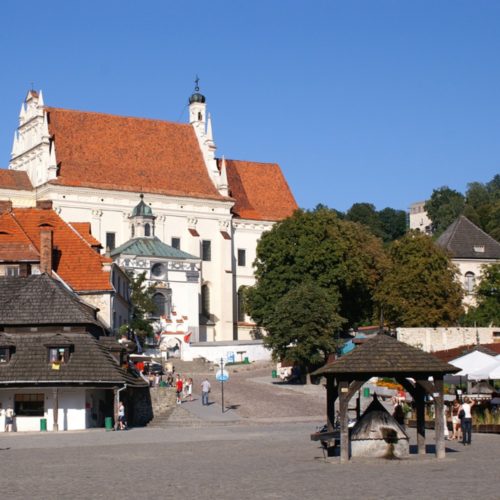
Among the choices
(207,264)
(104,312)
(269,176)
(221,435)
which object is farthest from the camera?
(269,176)

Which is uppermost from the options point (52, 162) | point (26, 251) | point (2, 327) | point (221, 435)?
point (52, 162)

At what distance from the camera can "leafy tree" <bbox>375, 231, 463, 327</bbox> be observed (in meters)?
89.8

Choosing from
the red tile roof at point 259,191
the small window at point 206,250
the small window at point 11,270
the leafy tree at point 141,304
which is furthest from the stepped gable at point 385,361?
the red tile roof at point 259,191

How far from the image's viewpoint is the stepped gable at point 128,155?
10712 centimetres

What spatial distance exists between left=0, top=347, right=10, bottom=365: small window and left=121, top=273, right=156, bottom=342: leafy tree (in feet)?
106

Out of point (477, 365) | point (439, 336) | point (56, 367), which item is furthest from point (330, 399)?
point (439, 336)

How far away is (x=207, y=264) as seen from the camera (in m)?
112

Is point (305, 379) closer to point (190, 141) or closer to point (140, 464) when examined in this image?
point (140, 464)

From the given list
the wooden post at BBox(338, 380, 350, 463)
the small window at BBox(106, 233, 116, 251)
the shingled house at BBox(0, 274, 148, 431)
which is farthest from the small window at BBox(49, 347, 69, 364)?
the small window at BBox(106, 233, 116, 251)

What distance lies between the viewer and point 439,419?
30422 mm

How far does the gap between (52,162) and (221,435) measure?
66140 mm

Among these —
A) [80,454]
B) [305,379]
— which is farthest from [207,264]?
[80,454]

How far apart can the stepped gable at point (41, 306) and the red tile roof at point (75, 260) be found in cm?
1034

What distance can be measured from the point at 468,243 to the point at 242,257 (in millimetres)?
21499
